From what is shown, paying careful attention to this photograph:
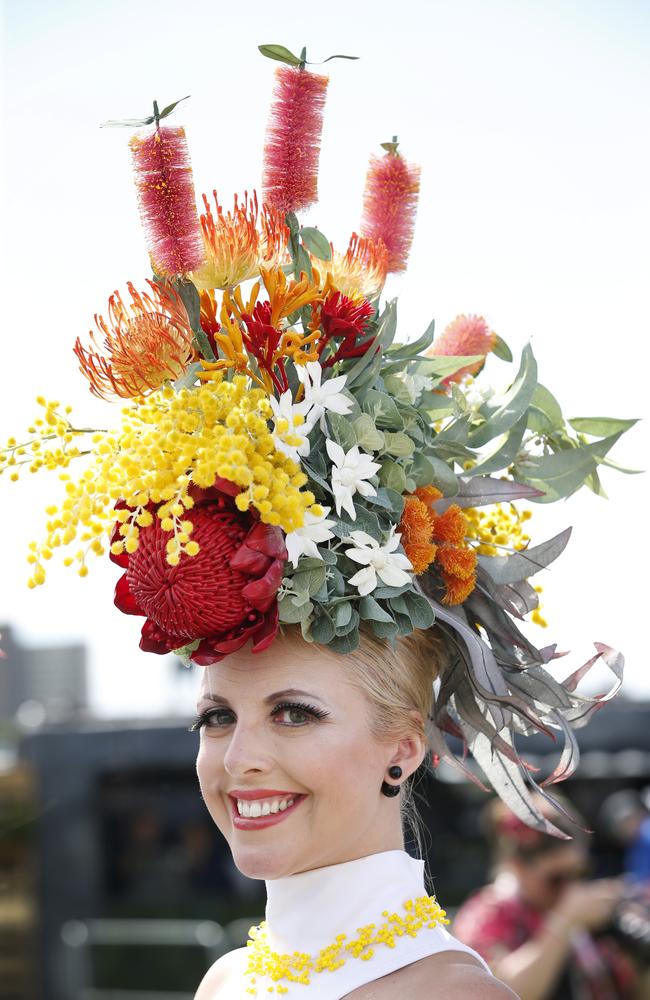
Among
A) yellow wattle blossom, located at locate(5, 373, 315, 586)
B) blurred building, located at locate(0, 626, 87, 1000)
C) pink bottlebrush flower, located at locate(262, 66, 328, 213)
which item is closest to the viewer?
yellow wattle blossom, located at locate(5, 373, 315, 586)

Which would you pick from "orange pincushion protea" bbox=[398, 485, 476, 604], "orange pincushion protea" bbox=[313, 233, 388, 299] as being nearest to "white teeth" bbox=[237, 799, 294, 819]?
"orange pincushion protea" bbox=[398, 485, 476, 604]

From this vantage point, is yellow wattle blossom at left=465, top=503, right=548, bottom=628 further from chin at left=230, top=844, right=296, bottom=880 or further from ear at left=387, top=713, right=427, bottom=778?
chin at left=230, top=844, right=296, bottom=880

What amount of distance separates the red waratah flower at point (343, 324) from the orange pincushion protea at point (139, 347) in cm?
23

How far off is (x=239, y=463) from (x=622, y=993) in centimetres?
261

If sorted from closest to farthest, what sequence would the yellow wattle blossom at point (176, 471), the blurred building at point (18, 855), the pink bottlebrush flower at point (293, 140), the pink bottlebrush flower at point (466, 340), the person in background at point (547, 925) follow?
the yellow wattle blossom at point (176, 471) < the pink bottlebrush flower at point (293, 140) < the pink bottlebrush flower at point (466, 340) < the person in background at point (547, 925) < the blurred building at point (18, 855)

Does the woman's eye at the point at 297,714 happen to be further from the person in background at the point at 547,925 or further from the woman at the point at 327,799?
the person in background at the point at 547,925

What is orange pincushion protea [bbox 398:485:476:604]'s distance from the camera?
1.93m

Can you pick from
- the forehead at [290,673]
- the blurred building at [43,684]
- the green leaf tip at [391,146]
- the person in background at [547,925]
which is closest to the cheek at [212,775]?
the forehead at [290,673]

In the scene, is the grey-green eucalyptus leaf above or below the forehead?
above

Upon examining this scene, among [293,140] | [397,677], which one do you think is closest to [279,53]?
[293,140]

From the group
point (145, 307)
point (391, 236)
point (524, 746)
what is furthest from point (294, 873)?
point (524, 746)

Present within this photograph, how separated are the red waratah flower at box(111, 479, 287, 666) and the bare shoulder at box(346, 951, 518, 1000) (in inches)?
22.7

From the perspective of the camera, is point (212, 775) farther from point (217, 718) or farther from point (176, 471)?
point (176, 471)

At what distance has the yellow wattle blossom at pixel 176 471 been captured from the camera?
1775mm
